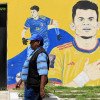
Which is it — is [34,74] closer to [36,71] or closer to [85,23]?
[36,71]

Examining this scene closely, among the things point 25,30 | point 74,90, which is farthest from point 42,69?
point 25,30

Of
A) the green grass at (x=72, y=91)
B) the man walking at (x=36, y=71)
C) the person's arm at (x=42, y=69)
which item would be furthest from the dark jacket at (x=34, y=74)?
the green grass at (x=72, y=91)

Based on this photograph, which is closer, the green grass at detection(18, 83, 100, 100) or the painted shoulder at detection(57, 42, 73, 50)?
the green grass at detection(18, 83, 100, 100)

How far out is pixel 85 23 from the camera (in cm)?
1107

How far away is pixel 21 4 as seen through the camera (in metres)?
11.0

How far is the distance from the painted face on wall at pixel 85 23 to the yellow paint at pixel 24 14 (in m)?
0.22

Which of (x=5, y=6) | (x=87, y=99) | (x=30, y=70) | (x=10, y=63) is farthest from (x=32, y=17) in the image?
(x=30, y=70)

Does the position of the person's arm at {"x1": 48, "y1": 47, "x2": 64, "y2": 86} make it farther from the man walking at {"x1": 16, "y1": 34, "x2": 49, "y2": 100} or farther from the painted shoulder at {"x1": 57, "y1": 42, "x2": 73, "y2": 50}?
the man walking at {"x1": 16, "y1": 34, "x2": 49, "y2": 100}

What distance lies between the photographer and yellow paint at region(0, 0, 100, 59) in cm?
1089

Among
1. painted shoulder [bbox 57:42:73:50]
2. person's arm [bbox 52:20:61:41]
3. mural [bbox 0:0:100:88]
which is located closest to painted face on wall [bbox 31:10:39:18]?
mural [bbox 0:0:100:88]

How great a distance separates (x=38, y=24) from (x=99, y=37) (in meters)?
2.32

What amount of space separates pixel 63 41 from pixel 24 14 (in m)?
1.75

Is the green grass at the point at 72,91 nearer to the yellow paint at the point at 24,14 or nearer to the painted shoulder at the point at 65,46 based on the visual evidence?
the painted shoulder at the point at 65,46

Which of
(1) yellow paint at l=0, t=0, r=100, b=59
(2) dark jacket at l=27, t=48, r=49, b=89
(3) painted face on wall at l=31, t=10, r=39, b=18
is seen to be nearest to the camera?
(2) dark jacket at l=27, t=48, r=49, b=89
